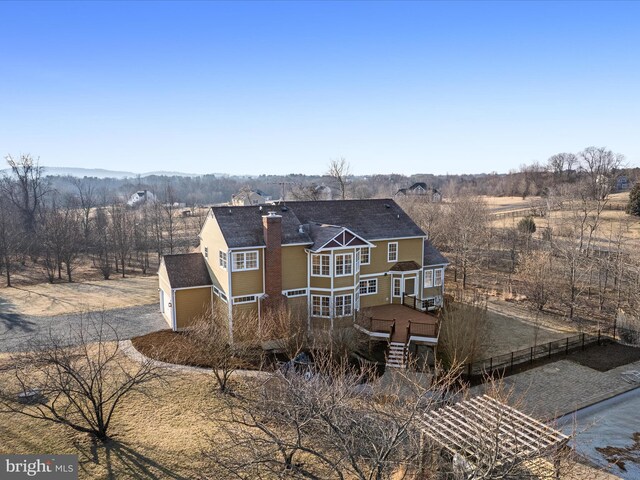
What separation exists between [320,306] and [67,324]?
16.3 m

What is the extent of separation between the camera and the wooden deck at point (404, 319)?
80.4 ft

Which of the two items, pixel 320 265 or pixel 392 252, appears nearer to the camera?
pixel 320 265

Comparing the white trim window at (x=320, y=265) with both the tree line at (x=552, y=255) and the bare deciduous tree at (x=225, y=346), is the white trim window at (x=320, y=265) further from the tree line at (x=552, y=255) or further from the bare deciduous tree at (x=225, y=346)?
the tree line at (x=552, y=255)

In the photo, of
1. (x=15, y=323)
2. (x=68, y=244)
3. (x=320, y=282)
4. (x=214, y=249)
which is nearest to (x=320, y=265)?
(x=320, y=282)

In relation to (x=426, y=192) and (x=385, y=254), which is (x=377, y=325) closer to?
(x=385, y=254)

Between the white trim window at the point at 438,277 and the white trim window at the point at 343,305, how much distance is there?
7772 mm

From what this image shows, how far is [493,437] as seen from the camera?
402 inches

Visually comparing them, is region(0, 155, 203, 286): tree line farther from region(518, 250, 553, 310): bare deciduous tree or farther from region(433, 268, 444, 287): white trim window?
region(518, 250, 553, 310): bare deciduous tree

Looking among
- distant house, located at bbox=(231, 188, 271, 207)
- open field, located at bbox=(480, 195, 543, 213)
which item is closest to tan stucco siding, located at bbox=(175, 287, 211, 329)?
distant house, located at bbox=(231, 188, 271, 207)

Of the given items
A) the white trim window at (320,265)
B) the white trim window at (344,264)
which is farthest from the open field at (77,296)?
the white trim window at (344,264)

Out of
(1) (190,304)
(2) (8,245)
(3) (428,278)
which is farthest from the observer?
(2) (8,245)

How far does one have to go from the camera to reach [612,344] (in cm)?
2716

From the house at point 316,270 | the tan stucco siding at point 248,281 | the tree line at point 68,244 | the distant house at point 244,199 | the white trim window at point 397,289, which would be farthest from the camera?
the distant house at point 244,199

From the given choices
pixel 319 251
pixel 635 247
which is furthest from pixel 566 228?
pixel 319 251
